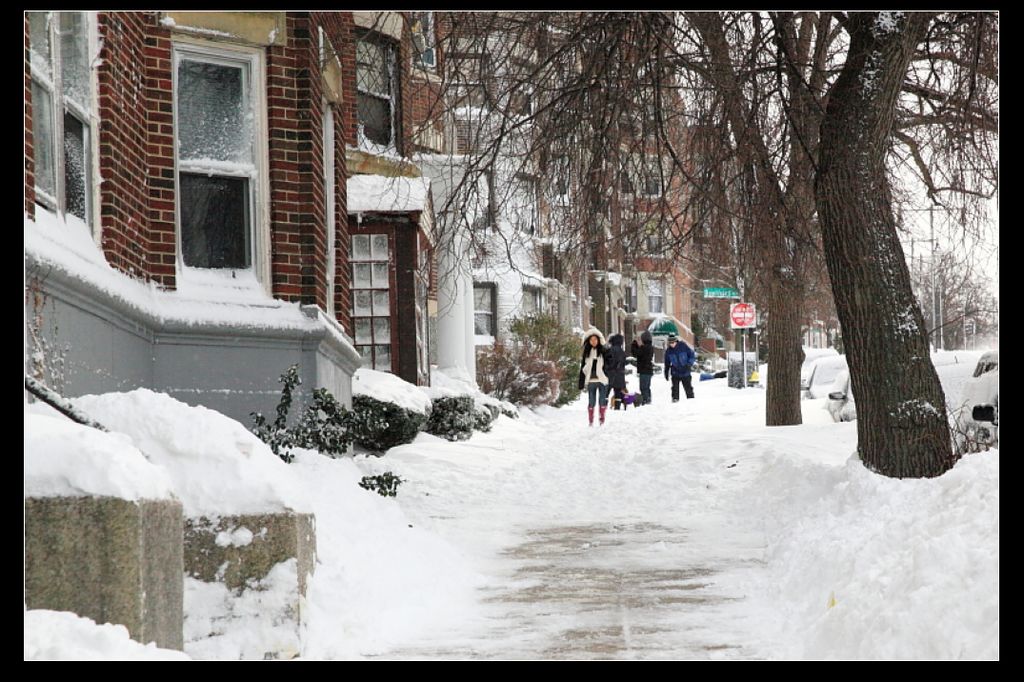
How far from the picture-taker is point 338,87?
44.0 ft

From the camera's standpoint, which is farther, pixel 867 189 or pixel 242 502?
pixel 867 189

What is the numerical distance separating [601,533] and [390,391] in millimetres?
6003

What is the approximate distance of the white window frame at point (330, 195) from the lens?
13117mm

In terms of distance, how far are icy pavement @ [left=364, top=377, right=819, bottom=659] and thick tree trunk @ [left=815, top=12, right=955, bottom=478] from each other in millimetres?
1353

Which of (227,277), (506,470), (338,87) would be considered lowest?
(506,470)

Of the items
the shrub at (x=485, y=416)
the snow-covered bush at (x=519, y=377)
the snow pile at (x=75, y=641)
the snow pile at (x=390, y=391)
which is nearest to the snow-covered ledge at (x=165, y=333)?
the snow pile at (x=390, y=391)

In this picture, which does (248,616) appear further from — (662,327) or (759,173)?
(662,327)

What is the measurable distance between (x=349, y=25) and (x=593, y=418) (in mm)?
9079

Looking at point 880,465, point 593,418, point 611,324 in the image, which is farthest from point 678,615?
point 593,418

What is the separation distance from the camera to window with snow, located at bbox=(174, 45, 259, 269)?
10195mm

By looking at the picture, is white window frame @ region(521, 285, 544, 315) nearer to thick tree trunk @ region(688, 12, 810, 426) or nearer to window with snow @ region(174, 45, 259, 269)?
thick tree trunk @ region(688, 12, 810, 426)

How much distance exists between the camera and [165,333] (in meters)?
9.73

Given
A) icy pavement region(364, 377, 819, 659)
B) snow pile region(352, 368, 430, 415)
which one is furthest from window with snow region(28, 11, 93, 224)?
snow pile region(352, 368, 430, 415)
